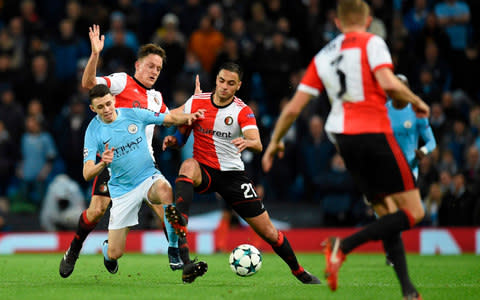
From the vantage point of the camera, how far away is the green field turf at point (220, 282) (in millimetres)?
6965

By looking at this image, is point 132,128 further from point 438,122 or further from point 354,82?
point 438,122

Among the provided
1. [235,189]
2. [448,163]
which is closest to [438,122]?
[448,163]

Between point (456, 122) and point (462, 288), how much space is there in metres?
8.56

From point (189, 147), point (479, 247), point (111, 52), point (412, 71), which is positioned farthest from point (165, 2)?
point (479, 247)

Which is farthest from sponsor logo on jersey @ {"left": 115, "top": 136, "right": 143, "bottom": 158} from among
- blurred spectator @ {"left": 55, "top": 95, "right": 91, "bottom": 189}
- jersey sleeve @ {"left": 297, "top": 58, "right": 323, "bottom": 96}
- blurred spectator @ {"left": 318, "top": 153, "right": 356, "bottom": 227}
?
blurred spectator @ {"left": 318, "top": 153, "right": 356, "bottom": 227}

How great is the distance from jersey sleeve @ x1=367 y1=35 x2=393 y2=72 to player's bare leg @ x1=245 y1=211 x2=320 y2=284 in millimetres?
2664

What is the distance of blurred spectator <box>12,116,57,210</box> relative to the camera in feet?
52.6

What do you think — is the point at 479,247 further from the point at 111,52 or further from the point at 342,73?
the point at 342,73

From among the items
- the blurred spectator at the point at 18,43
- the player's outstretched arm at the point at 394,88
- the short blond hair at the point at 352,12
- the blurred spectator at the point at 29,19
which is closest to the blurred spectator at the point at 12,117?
the blurred spectator at the point at 18,43

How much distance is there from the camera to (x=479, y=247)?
15047mm

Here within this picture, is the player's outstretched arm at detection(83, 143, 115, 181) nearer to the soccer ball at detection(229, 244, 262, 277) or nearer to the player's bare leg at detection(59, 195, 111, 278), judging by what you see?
the player's bare leg at detection(59, 195, 111, 278)

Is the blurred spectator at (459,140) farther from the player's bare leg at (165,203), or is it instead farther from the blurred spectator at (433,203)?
the player's bare leg at (165,203)

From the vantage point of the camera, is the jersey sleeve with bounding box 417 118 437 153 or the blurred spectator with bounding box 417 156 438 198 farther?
the blurred spectator with bounding box 417 156 438 198

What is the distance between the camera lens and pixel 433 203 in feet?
50.9
